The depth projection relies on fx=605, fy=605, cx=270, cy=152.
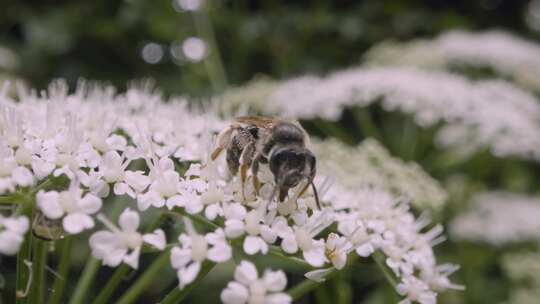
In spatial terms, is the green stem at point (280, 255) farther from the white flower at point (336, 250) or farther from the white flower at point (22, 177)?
the white flower at point (22, 177)

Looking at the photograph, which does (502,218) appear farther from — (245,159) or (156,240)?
(156,240)

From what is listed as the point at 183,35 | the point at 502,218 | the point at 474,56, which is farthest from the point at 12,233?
the point at 474,56

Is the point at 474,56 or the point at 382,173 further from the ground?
the point at 382,173

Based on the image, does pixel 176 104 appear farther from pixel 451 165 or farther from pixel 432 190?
pixel 451 165

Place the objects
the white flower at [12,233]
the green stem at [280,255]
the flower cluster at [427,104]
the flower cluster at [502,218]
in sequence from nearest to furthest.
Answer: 1. the white flower at [12,233]
2. the green stem at [280,255]
3. the flower cluster at [427,104]
4. the flower cluster at [502,218]

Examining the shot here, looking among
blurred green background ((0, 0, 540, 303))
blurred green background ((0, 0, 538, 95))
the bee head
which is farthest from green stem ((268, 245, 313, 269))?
blurred green background ((0, 0, 538, 95))

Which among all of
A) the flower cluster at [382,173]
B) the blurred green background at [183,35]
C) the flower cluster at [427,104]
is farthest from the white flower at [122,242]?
the blurred green background at [183,35]
